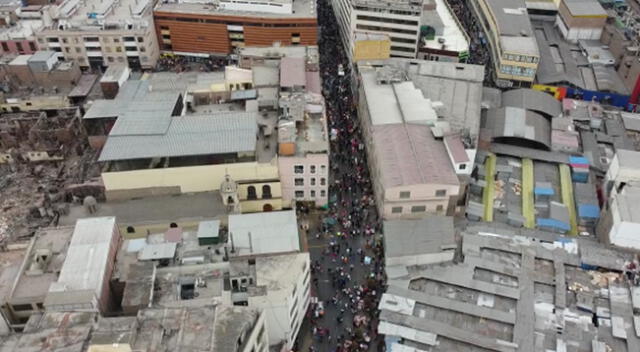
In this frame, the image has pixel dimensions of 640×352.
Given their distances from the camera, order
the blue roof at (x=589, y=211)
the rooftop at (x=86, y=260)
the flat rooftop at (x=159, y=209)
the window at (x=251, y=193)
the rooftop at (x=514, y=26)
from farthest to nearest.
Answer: the rooftop at (x=514, y=26)
the window at (x=251, y=193)
the blue roof at (x=589, y=211)
the flat rooftop at (x=159, y=209)
the rooftop at (x=86, y=260)

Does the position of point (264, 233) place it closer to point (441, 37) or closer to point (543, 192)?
point (543, 192)

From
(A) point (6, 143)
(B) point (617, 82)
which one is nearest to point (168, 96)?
(A) point (6, 143)

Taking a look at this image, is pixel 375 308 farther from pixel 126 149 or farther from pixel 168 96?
pixel 168 96

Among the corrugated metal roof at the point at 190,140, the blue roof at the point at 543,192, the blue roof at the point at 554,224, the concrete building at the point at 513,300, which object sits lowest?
the concrete building at the point at 513,300

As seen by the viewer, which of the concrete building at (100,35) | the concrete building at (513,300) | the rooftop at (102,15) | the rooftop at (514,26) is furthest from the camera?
the rooftop at (102,15)

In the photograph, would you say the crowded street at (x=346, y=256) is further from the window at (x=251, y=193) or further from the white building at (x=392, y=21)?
the white building at (x=392, y=21)

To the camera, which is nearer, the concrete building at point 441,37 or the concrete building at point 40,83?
the concrete building at point 40,83

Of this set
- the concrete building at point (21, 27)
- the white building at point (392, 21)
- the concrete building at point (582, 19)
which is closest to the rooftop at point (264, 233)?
the white building at point (392, 21)
